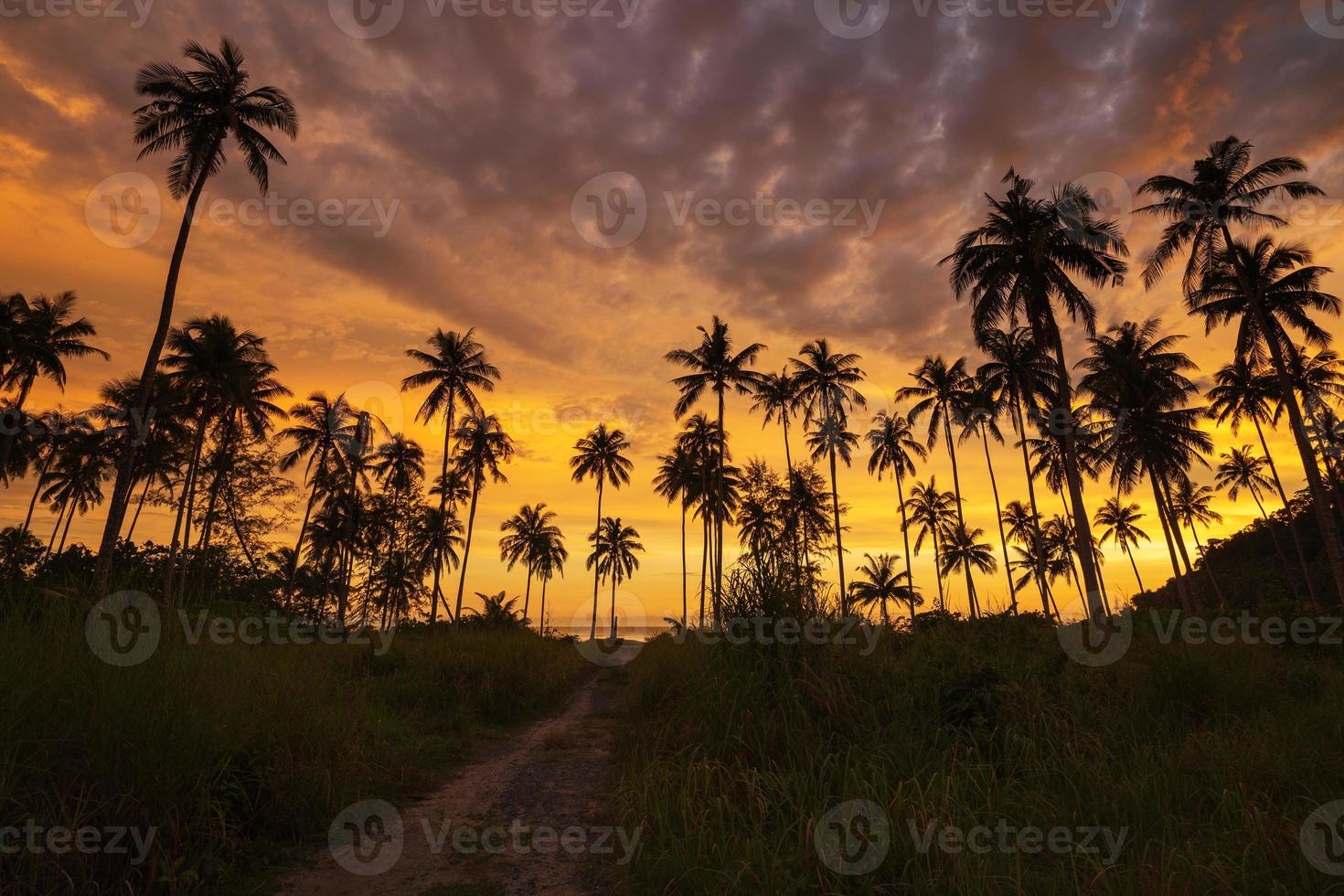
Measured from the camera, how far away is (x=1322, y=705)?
23.5 ft

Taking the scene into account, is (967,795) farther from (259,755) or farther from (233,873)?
(259,755)

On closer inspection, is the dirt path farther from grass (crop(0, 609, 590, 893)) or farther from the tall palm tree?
the tall palm tree

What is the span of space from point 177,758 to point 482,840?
9.26 ft

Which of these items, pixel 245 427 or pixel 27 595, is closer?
pixel 27 595

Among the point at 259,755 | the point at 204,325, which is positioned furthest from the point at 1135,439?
the point at 204,325

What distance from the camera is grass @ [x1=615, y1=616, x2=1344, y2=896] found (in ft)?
13.4

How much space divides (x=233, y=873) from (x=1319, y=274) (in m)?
33.1

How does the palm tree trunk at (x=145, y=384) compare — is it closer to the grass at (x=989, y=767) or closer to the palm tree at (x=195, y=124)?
the palm tree at (x=195, y=124)

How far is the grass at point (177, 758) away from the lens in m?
4.05

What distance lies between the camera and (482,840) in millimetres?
5863

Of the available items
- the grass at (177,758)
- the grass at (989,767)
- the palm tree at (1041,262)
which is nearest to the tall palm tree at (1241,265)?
the palm tree at (1041,262)

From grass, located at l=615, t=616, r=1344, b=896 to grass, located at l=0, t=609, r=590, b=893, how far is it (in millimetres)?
3238

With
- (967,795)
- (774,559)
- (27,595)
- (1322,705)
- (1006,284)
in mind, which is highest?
(1006,284)

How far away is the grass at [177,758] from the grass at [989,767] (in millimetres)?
3238
